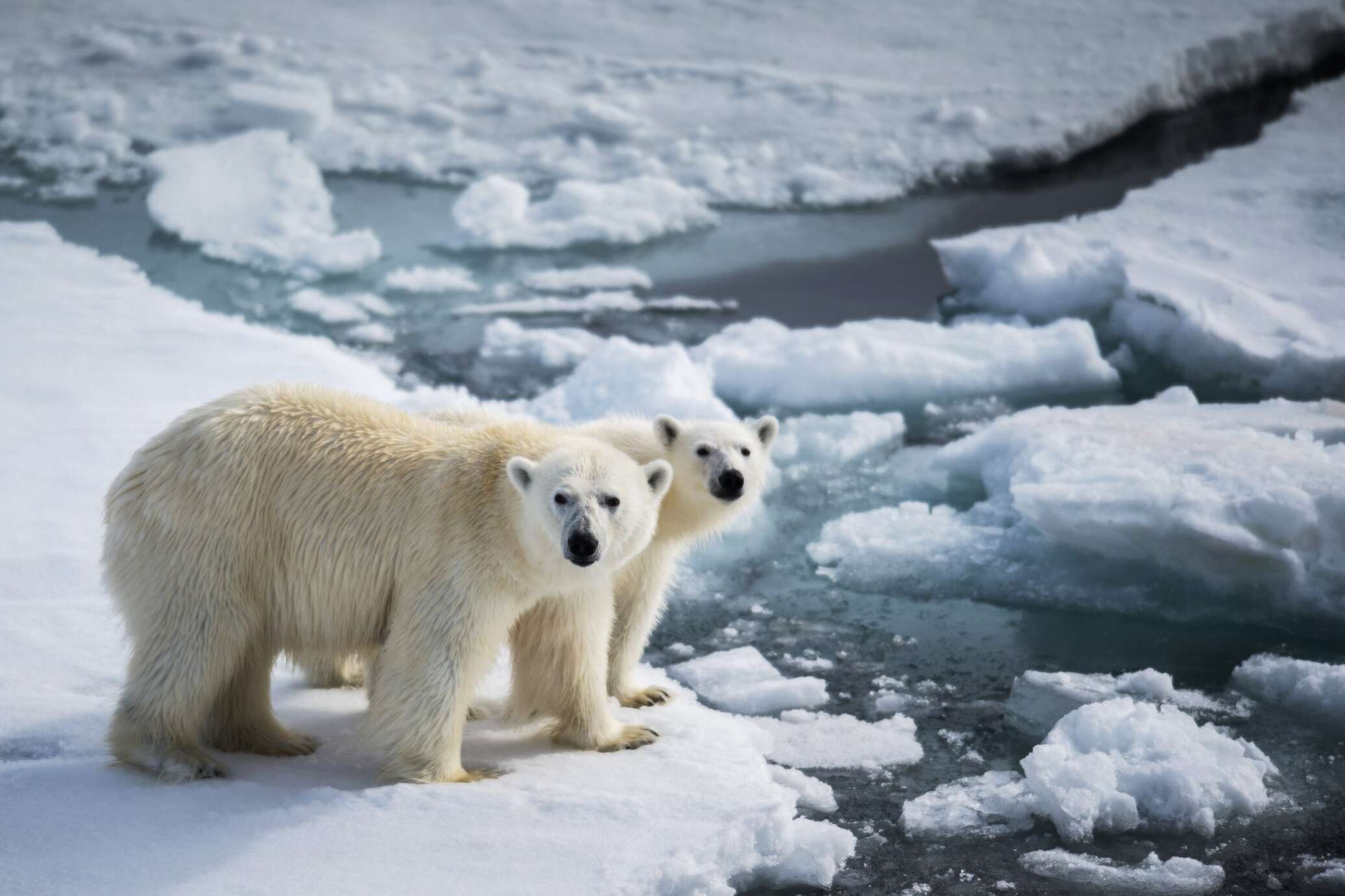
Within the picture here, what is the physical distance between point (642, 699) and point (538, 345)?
390 cm

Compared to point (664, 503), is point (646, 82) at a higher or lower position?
higher

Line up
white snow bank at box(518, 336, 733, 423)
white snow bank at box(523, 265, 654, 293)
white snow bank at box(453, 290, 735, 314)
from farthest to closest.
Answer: white snow bank at box(523, 265, 654, 293) < white snow bank at box(453, 290, 735, 314) < white snow bank at box(518, 336, 733, 423)

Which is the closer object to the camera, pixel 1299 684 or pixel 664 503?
pixel 664 503

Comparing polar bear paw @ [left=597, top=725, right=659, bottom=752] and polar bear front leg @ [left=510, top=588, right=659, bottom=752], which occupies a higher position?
polar bear front leg @ [left=510, top=588, right=659, bottom=752]

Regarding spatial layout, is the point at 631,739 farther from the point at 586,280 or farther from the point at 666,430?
the point at 586,280

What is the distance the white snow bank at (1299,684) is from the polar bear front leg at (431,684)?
9.19 ft

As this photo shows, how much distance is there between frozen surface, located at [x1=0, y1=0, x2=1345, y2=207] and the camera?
10.8 meters

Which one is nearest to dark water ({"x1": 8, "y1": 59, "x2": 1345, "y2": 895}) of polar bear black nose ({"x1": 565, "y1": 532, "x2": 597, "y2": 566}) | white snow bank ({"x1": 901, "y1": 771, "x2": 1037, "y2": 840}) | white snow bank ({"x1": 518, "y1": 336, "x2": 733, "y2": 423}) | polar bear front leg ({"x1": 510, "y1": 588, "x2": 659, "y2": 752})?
white snow bank ({"x1": 901, "y1": 771, "x2": 1037, "y2": 840})

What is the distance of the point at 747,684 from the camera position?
4793 mm

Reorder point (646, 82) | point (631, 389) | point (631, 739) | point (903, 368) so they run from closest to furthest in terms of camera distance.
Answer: point (631, 739) → point (631, 389) → point (903, 368) → point (646, 82)

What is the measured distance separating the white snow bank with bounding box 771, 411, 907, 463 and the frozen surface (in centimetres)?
374

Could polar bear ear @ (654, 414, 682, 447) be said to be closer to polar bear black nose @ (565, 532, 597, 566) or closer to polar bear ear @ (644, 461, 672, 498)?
polar bear ear @ (644, 461, 672, 498)

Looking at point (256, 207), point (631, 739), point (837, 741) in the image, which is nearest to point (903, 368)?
point (837, 741)

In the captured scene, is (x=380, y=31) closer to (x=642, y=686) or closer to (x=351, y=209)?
(x=351, y=209)
